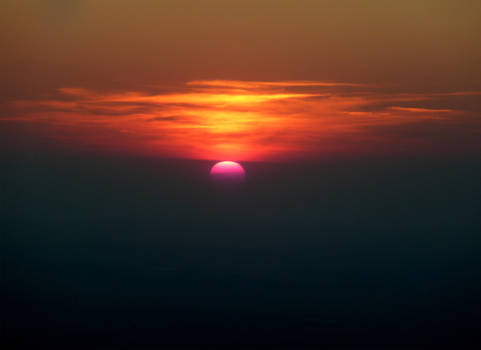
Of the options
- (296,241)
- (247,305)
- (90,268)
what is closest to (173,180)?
(296,241)

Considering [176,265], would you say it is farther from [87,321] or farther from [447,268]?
[447,268]

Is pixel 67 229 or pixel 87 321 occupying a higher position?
pixel 67 229

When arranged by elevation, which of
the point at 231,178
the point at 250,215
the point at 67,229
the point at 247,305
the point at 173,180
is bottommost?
the point at 247,305

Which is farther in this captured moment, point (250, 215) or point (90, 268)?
point (250, 215)

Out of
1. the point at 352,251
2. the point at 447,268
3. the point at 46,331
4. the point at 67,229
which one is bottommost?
the point at 46,331

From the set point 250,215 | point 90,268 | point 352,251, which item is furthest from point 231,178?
point 90,268

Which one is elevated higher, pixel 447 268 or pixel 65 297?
pixel 447 268

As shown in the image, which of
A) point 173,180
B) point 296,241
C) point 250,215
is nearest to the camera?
point 296,241

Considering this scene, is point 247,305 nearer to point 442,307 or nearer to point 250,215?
point 442,307

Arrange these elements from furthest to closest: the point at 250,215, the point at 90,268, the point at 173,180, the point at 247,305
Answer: the point at 173,180 < the point at 250,215 < the point at 90,268 < the point at 247,305
